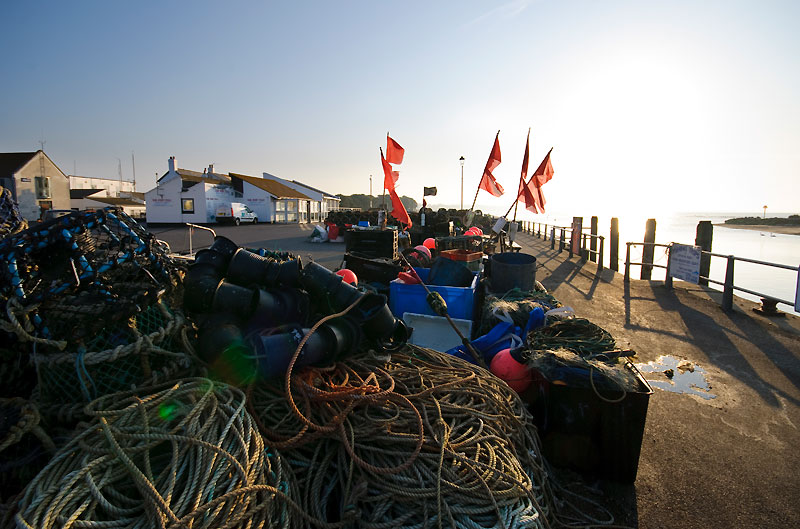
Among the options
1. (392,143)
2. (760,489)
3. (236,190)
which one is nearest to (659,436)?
(760,489)

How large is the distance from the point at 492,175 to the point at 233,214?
27958 mm

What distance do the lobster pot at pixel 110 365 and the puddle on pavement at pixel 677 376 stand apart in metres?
4.55

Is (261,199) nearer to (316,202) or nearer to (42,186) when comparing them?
(316,202)

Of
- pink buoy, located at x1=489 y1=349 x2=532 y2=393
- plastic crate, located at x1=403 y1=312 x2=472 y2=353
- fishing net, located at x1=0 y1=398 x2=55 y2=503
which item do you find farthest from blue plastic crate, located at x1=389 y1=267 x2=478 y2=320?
fishing net, located at x1=0 y1=398 x2=55 y2=503

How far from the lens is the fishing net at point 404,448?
6.49 feet

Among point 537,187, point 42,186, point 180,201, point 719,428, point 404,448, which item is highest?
point 42,186

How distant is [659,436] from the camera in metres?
3.27

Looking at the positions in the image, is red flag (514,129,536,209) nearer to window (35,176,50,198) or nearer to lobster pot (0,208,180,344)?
lobster pot (0,208,180,344)

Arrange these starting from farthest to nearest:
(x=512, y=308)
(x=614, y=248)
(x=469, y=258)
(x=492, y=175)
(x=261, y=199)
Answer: (x=261, y=199)
(x=614, y=248)
(x=492, y=175)
(x=469, y=258)
(x=512, y=308)

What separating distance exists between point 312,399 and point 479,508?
1.11 meters

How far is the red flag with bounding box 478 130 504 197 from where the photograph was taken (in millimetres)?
10809

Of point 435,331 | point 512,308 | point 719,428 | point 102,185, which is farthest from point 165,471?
point 102,185

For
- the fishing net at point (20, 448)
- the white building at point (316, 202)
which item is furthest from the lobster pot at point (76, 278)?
the white building at point (316, 202)

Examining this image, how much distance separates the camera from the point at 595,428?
8.93ft
